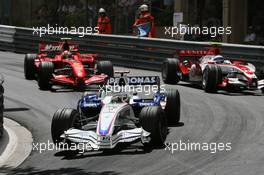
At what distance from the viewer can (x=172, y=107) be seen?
11.4 m

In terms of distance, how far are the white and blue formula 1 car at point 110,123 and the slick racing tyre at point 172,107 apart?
253mm

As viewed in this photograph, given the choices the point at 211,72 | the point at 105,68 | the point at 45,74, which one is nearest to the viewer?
the point at 211,72

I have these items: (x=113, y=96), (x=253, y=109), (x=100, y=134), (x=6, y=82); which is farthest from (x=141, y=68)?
(x=100, y=134)

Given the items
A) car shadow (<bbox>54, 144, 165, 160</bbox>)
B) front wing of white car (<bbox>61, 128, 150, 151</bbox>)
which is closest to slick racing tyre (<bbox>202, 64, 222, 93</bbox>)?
car shadow (<bbox>54, 144, 165, 160</bbox>)

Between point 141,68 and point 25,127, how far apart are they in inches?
349

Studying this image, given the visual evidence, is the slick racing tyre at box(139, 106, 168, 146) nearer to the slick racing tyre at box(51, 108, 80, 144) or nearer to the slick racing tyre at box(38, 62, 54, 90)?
the slick racing tyre at box(51, 108, 80, 144)

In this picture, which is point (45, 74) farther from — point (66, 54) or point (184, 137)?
point (184, 137)

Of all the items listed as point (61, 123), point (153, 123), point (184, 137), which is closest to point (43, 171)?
point (61, 123)

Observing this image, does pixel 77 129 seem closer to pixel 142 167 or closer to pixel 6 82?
pixel 142 167

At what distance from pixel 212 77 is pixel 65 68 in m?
3.76

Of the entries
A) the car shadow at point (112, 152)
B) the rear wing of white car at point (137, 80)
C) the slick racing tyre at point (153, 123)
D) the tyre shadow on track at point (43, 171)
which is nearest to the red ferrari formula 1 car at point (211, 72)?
the rear wing of white car at point (137, 80)

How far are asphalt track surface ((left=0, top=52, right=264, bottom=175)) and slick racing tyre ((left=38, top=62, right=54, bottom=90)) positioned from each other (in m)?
0.31

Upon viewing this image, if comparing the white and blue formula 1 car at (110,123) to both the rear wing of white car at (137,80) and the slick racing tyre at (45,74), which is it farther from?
the slick racing tyre at (45,74)

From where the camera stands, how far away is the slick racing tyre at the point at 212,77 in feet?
50.0
